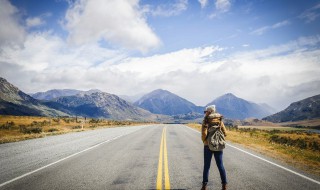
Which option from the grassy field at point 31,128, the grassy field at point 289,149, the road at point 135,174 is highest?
the grassy field at point 31,128

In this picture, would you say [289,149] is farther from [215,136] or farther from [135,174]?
[135,174]

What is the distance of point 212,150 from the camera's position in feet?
22.6

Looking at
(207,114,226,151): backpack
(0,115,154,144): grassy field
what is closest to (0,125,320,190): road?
(207,114,226,151): backpack

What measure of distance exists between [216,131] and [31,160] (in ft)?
26.3

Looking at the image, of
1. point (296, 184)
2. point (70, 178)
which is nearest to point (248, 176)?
point (296, 184)

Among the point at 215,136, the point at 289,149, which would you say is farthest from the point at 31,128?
the point at 215,136

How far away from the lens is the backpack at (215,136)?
687cm

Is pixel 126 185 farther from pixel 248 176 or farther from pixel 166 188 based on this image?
pixel 248 176

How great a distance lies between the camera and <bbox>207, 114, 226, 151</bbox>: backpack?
22.5ft

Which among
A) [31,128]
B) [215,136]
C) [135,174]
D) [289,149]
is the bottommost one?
[289,149]

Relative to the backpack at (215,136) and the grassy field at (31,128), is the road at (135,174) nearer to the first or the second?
the backpack at (215,136)

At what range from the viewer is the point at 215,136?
693cm

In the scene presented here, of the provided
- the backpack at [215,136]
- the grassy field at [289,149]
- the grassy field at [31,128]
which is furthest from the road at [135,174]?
the grassy field at [31,128]

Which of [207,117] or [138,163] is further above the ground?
[207,117]
